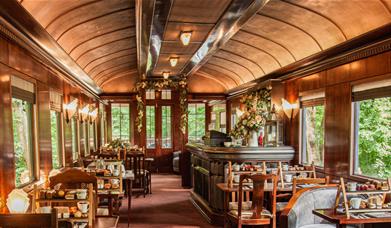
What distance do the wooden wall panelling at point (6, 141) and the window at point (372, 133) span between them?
4.14 m

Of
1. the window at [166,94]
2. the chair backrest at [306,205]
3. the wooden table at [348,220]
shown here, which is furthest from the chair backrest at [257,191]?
the window at [166,94]

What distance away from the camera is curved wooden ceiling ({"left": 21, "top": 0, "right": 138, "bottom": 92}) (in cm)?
396

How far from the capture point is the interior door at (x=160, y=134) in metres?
11.1

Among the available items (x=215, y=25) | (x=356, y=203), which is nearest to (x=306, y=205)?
(x=356, y=203)

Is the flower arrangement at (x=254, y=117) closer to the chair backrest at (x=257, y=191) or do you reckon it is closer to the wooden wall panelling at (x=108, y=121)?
the chair backrest at (x=257, y=191)

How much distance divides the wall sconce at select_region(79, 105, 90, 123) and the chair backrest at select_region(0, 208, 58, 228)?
558cm

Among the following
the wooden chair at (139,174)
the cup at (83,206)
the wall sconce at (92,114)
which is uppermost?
the wall sconce at (92,114)

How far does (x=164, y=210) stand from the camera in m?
6.54

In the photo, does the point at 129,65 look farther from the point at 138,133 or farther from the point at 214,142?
the point at 214,142

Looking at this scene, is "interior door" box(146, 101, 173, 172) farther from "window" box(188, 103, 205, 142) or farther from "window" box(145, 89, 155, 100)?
"window" box(188, 103, 205, 142)

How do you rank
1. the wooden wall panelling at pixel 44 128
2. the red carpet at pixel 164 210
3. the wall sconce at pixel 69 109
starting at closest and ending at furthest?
the wooden wall panelling at pixel 44 128
the red carpet at pixel 164 210
the wall sconce at pixel 69 109

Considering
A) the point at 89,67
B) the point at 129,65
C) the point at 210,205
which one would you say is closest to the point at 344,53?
the point at 210,205

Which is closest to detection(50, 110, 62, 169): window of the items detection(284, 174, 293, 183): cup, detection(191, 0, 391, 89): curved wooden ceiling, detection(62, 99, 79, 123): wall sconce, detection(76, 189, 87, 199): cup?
detection(62, 99, 79, 123): wall sconce

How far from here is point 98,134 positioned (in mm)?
10406
